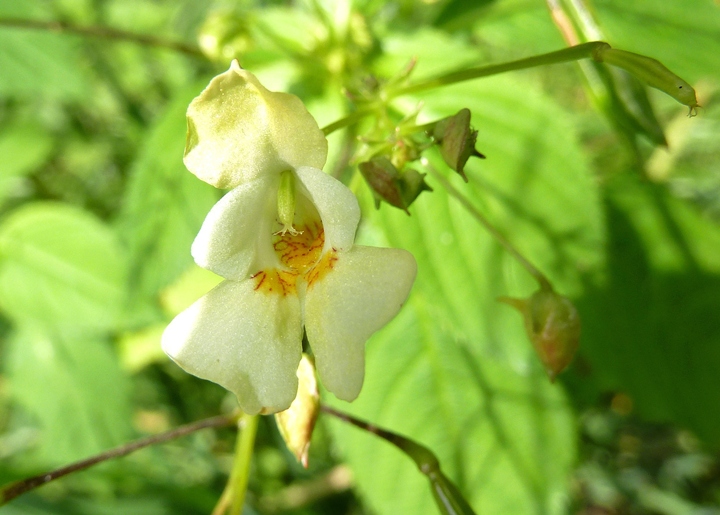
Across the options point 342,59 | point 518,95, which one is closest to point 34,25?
point 342,59

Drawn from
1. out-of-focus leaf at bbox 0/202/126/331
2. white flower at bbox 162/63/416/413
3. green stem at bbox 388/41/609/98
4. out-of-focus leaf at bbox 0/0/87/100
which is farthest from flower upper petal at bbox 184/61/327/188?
out-of-focus leaf at bbox 0/0/87/100

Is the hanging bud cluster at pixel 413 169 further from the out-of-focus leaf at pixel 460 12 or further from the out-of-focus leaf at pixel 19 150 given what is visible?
the out-of-focus leaf at pixel 19 150

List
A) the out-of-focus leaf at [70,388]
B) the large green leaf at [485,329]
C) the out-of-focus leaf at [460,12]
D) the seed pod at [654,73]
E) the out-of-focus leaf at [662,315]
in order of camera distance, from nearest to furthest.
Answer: the seed pod at [654,73] < the large green leaf at [485,329] < the out-of-focus leaf at [460,12] < the out-of-focus leaf at [662,315] < the out-of-focus leaf at [70,388]

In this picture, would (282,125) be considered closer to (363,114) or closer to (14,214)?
(363,114)

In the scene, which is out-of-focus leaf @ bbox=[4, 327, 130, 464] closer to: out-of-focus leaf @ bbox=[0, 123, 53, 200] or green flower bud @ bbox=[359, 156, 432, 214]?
out-of-focus leaf @ bbox=[0, 123, 53, 200]

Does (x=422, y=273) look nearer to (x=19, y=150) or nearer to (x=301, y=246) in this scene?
(x=301, y=246)

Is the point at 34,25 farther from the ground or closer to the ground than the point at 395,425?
farther from the ground

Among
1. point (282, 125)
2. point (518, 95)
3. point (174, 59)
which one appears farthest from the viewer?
point (174, 59)

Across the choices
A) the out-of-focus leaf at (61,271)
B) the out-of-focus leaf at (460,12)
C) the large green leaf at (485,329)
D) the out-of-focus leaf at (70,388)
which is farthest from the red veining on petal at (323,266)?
the out-of-focus leaf at (70,388)
